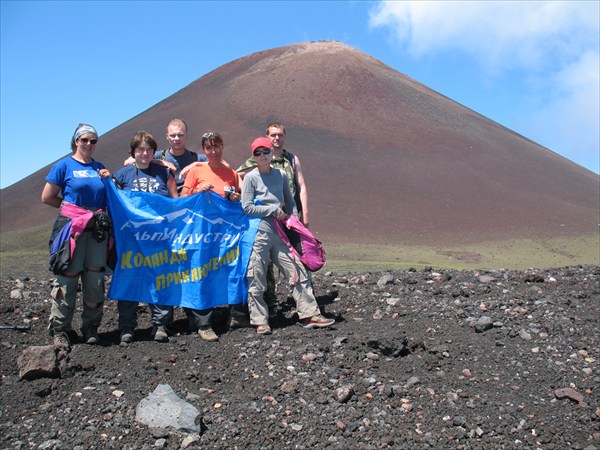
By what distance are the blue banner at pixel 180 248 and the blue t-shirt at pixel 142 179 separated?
0.06m

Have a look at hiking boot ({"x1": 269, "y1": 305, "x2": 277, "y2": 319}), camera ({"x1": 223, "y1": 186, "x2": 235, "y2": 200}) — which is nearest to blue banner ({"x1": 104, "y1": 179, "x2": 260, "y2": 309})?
camera ({"x1": 223, "y1": 186, "x2": 235, "y2": 200})

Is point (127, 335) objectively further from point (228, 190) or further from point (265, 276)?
point (228, 190)

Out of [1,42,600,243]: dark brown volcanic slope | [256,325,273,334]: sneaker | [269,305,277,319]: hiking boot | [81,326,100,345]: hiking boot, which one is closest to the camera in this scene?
[81,326,100,345]: hiking boot

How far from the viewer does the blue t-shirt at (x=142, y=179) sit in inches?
193

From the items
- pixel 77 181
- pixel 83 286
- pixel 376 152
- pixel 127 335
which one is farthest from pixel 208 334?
pixel 376 152

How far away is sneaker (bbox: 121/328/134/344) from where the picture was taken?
4645mm

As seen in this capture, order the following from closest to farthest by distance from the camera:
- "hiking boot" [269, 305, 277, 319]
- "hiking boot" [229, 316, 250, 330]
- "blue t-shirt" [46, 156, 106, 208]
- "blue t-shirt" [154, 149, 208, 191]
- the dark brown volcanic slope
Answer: "blue t-shirt" [46, 156, 106, 208] → "hiking boot" [229, 316, 250, 330] → "blue t-shirt" [154, 149, 208, 191] → "hiking boot" [269, 305, 277, 319] → the dark brown volcanic slope

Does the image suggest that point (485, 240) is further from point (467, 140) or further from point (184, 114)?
point (184, 114)

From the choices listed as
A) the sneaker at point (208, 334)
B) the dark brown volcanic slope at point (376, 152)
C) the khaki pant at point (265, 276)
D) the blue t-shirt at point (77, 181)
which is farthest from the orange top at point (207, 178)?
the dark brown volcanic slope at point (376, 152)

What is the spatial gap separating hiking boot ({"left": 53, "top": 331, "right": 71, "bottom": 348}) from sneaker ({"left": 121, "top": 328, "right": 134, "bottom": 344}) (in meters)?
0.39

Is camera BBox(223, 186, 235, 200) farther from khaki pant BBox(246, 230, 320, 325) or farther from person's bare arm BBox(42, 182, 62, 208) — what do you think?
person's bare arm BBox(42, 182, 62, 208)

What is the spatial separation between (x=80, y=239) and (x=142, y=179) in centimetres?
72

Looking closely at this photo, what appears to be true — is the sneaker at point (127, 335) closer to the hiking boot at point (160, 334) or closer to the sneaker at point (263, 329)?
the hiking boot at point (160, 334)

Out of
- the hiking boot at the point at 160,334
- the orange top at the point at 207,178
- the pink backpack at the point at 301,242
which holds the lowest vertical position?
the hiking boot at the point at 160,334
